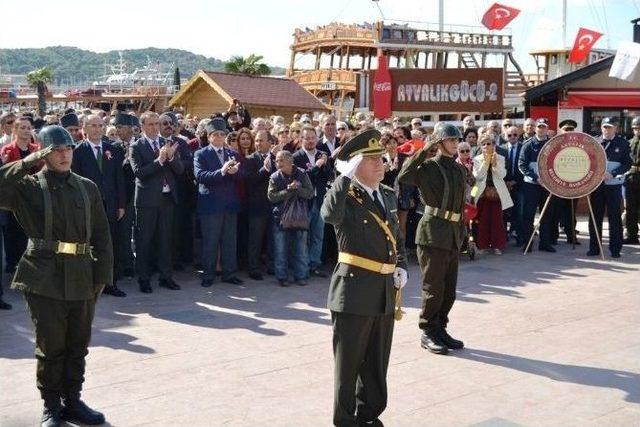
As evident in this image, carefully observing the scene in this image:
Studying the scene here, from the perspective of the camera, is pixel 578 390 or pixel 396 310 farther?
pixel 578 390

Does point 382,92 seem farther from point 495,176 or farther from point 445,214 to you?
point 445,214

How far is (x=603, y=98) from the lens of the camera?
1634 cm

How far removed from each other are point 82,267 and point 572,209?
8760 mm

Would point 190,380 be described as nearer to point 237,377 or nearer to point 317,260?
point 237,377

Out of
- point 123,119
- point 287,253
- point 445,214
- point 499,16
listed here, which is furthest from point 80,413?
point 499,16

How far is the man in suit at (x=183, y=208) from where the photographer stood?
9.51m

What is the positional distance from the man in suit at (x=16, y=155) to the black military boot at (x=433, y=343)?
14.6 feet

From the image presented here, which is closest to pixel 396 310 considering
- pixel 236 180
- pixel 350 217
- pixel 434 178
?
pixel 350 217

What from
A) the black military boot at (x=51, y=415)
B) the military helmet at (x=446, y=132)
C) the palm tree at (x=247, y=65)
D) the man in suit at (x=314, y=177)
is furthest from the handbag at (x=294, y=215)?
the palm tree at (x=247, y=65)

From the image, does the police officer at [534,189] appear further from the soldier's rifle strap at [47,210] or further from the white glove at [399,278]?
the soldier's rifle strap at [47,210]

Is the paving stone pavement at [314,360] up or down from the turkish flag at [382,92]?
down

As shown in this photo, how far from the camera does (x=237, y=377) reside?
5.73 meters

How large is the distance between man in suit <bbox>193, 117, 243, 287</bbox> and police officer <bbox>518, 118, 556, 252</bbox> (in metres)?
4.84

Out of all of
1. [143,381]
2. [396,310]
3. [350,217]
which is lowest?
[143,381]
